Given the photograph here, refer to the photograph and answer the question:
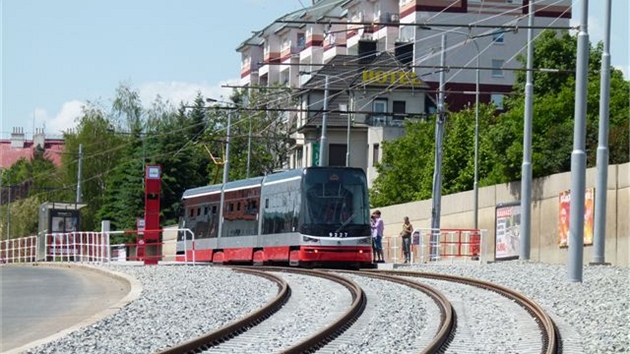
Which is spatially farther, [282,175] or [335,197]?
[282,175]

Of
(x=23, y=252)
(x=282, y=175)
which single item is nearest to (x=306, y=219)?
(x=282, y=175)

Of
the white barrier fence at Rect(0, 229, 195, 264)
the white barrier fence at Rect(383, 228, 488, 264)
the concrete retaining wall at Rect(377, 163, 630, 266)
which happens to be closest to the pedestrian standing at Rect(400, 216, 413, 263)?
the white barrier fence at Rect(383, 228, 488, 264)

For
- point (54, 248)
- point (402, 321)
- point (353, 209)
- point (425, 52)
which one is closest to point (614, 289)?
point (402, 321)

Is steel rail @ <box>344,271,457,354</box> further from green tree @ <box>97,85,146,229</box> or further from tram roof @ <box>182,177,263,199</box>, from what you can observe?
green tree @ <box>97,85,146,229</box>

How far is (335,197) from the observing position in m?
40.2

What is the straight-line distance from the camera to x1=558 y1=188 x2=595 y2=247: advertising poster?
41031mm

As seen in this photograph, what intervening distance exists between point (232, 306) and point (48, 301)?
3.68m

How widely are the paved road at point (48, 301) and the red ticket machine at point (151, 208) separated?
5.79m

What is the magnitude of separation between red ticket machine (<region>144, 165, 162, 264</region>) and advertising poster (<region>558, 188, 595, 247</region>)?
461 inches

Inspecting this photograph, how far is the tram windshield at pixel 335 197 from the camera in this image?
3994 centimetres

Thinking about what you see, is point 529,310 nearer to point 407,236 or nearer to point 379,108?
point 407,236

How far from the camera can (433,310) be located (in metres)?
22.5

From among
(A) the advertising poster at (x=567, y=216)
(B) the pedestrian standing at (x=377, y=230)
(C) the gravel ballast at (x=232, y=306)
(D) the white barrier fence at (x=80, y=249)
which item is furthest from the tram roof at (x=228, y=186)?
(A) the advertising poster at (x=567, y=216)

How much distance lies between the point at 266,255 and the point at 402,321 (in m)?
23.1
